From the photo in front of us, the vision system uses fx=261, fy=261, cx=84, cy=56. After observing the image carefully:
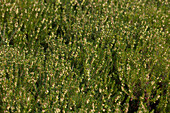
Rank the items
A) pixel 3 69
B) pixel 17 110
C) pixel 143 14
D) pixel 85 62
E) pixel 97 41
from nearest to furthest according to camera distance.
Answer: pixel 17 110 < pixel 3 69 < pixel 85 62 < pixel 97 41 < pixel 143 14

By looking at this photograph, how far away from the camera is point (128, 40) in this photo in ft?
11.7

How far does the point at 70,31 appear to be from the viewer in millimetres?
3773

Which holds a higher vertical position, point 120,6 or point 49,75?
point 120,6

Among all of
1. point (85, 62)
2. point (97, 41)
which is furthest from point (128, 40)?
point (85, 62)

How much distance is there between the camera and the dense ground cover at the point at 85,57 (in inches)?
110

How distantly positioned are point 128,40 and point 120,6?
0.84 m

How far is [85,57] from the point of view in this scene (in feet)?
10.7

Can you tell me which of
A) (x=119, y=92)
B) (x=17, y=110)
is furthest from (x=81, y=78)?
(x=17, y=110)

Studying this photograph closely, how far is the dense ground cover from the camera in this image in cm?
278

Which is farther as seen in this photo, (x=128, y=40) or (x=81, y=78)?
(x=128, y=40)

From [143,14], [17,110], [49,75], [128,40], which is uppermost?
[143,14]

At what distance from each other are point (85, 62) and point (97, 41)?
403 mm

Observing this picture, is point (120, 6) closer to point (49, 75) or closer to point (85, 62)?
point (85, 62)

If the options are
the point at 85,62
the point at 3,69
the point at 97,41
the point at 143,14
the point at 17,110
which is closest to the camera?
the point at 17,110
